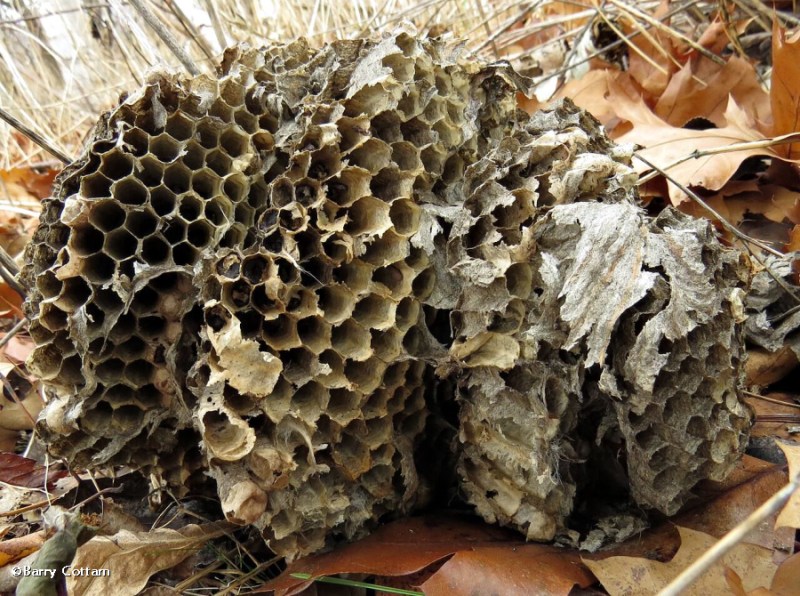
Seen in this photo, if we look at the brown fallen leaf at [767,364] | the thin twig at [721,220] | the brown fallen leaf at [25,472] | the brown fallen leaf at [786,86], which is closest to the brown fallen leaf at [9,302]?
the brown fallen leaf at [25,472]

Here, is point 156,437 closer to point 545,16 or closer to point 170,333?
point 170,333

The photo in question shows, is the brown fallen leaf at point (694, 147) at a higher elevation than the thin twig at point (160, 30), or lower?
lower

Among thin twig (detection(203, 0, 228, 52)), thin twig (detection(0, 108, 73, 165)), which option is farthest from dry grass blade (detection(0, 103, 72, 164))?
thin twig (detection(203, 0, 228, 52))

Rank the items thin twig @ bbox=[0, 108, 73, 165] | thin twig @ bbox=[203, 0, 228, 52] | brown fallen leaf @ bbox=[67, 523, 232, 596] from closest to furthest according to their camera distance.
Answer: brown fallen leaf @ bbox=[67, 523, 232, 596] → thin twig @ bbox=[0, 108, 73, 165] → thin twig @ bbox=[203, 0, 228, 52]

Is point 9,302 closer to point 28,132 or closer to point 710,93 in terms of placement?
point 28,132

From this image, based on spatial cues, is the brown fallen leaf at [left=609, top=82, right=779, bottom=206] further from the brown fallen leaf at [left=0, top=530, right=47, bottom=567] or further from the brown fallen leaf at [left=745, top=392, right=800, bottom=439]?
the brown fallen leaf at [left=0, top=530, right=47, bottom=567]

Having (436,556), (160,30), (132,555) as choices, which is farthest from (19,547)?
(160,30)

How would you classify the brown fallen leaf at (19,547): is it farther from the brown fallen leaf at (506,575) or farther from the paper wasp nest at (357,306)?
the brown fallen leaf at (506,575)
